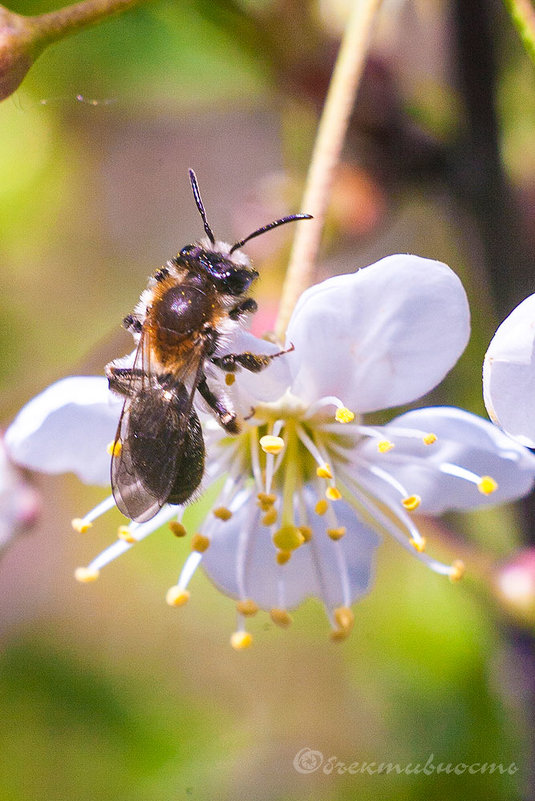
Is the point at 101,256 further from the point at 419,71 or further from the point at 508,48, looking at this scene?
the point at 508,48

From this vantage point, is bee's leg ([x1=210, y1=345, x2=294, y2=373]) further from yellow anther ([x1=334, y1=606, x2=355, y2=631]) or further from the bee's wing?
yellow anther ([x1=334, y1=606, x2=355, y2=631])

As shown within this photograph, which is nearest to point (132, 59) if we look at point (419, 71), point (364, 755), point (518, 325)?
point (419, 71)

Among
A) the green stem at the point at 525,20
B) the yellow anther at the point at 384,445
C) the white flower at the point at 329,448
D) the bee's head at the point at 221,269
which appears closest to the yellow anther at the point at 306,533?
the white flower at the point at 329,448

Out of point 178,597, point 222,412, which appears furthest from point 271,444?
point 178,597

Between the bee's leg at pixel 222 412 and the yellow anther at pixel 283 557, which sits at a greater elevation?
the bee's leg at pixel 222 412

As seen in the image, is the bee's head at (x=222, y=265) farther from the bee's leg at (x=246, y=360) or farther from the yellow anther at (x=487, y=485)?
the yellow anther at (x=487, y=485)

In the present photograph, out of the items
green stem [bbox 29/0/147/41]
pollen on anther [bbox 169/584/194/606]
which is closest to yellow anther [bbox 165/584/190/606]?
pollen on anther [bbox 169/584/194/606]
